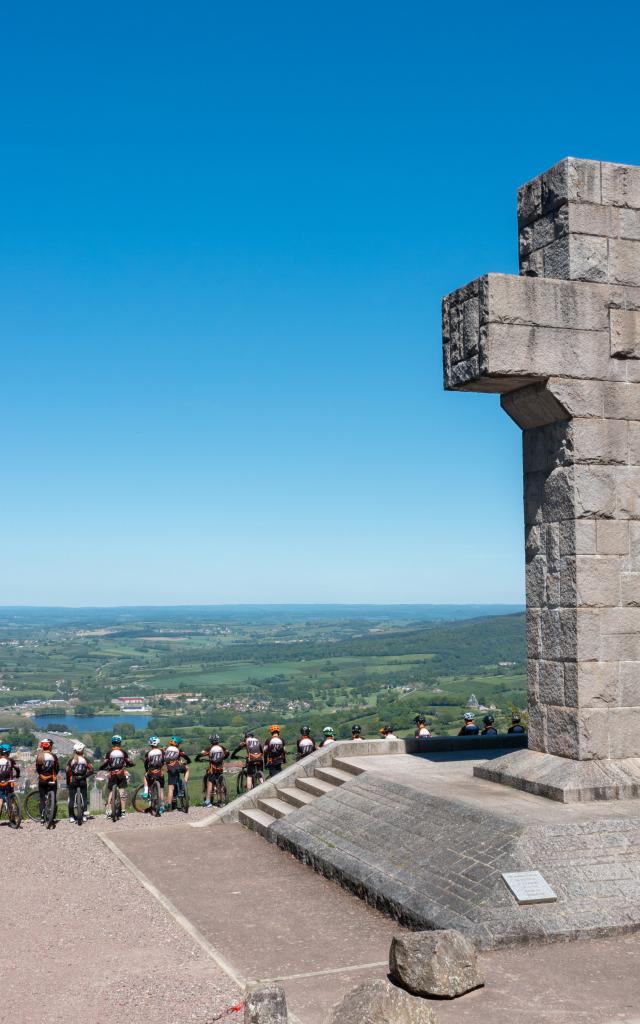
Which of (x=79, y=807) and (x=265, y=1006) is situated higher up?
(x=265, y=1006)

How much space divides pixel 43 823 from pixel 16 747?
42.9m

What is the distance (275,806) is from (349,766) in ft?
4.22

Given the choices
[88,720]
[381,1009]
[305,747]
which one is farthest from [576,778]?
[88,720]

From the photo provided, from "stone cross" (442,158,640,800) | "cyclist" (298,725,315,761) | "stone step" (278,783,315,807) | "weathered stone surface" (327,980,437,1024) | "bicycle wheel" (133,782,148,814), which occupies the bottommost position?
"bicycle wheel" (133,782,148,814)

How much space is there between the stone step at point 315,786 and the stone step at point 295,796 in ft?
0.27

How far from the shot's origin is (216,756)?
1770cm

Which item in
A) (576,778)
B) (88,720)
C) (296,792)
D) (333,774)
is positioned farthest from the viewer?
(88,720)

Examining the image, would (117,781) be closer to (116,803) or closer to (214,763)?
(116,803)

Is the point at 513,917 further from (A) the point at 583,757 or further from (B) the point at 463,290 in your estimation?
(B) the point at 463,290

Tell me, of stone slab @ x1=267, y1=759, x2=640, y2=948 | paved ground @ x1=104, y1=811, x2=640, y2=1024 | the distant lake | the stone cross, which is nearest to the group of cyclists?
paved ground @ x1=104, y1=811, x2=640, y2=1024

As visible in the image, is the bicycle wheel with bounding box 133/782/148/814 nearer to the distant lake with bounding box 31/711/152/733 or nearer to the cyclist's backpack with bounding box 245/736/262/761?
the cyclist's backpack with bounding box 245/736/262/761

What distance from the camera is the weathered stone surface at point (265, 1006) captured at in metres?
6.46

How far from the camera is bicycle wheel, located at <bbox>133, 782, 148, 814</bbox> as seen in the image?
1715 centimetres

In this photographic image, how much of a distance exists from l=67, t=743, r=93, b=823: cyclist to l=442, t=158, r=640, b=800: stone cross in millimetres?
7078
